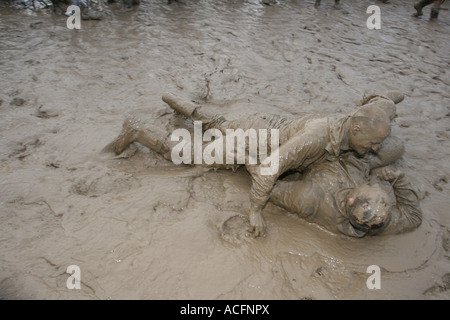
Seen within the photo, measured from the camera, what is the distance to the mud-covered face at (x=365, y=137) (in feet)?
8.38

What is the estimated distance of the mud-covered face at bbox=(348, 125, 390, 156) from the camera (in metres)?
2.55

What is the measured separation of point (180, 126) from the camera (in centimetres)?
391

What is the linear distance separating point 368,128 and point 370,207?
2.00 feet

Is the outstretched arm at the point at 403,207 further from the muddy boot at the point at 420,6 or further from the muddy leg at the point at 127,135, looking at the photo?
the muddy boot at the point at 420,6

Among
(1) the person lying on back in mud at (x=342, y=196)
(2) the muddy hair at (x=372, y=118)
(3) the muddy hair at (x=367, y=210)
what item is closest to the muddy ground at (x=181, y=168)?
(1) the person lying on back in mud at (x=342, y=196)

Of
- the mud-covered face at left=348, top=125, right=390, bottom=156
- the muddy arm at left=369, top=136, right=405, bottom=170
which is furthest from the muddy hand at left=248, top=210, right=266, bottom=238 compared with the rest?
the muddy arm at left=369, top=136, right=405, bottom=170

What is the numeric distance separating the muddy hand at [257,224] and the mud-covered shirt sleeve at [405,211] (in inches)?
41.9

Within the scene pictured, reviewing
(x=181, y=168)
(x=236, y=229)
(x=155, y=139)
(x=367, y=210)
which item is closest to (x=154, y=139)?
(x=155, y=139)

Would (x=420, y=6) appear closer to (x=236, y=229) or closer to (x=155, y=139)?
(x=155, y=139)

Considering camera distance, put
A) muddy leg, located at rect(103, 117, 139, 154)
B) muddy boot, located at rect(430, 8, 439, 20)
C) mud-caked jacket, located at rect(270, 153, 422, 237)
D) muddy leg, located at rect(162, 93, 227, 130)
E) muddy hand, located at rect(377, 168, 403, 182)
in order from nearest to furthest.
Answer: mud-caked jacket, located at rect(270, 153, 422, 237)
muddy hand, located at rect(377, 168, 403, 182)
muddy leg, located at rect(103, 117, 139, 154)
muddy leg, located at rect(162, 93, 227, 130)
muddy boot, located at rect(430, 8, 439, 20)

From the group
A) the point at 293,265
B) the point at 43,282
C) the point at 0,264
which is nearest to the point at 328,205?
the point at 293,265

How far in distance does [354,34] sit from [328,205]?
17.2 feet

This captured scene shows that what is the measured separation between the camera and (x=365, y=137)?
2.61 m

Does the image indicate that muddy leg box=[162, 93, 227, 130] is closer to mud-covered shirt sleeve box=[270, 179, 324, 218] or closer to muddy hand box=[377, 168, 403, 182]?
mud-covered shirt sleeve box=[270, 179, 324, 218]
